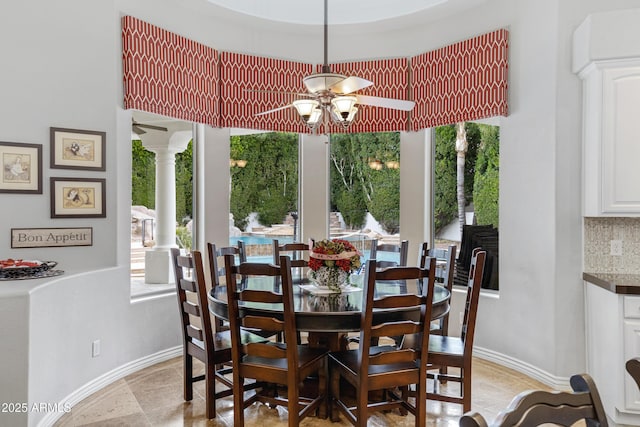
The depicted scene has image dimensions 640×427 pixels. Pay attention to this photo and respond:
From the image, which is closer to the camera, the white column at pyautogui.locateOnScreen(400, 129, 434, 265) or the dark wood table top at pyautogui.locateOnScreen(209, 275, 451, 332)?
the dark wood table top at pyautogui.locateOnScreen(209, 275, 451, 332)

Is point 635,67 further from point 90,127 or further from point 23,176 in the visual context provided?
point 23,176

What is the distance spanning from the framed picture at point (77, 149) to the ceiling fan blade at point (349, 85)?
1.92m

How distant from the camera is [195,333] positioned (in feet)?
10.1

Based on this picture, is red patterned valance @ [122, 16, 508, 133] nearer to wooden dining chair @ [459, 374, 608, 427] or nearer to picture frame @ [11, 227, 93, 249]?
picture frame @ [11, 227, 93, 249]

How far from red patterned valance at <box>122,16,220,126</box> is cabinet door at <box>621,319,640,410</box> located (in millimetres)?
3825

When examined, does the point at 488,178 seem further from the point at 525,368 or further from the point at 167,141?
the point at 167,141

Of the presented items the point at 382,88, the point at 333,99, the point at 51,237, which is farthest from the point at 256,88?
the point at 51,237

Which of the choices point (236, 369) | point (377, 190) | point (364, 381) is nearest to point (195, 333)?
point (236, 369)

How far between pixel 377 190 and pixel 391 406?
9.05 feet

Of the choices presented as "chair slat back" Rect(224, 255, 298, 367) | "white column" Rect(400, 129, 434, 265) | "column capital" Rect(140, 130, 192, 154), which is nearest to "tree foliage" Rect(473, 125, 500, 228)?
"white column" Rect(400, 129, 434, 265)

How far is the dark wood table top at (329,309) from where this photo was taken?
2545mm

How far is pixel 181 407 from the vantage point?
3.16m

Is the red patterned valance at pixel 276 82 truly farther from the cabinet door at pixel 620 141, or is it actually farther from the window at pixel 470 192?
the cabinet door at pixel 620 141

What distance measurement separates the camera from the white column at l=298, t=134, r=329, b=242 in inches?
203
